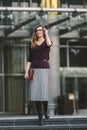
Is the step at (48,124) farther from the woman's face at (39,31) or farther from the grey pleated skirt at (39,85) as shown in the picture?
the woman's face at (39,31)

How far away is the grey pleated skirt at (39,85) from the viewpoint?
39.7 ft

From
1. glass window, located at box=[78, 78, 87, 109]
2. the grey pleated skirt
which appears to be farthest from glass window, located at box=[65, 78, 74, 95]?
the grey pleated skirt

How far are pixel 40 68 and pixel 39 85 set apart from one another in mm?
344

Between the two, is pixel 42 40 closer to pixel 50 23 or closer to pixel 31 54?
pixel 31 54

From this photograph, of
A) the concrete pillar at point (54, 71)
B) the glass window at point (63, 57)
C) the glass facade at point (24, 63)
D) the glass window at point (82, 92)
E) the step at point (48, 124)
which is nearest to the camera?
the step at point (48, 124)

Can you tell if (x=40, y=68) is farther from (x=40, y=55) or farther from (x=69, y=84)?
(x=69, y=84)

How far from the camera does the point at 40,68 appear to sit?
12117mm

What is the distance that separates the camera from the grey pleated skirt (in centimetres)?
1209

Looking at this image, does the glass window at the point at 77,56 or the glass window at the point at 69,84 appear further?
the glass window at the point at 69,84

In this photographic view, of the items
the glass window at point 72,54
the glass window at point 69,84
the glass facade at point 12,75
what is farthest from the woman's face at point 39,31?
the glass window at point 69,84

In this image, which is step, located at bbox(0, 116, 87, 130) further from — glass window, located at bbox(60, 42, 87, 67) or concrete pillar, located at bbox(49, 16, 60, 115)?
glass window, located at bbox(60, 42, 87, 67)

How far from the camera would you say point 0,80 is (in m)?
27.5

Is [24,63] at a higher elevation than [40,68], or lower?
lower

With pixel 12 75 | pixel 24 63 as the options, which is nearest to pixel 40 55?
pixel 24 63
